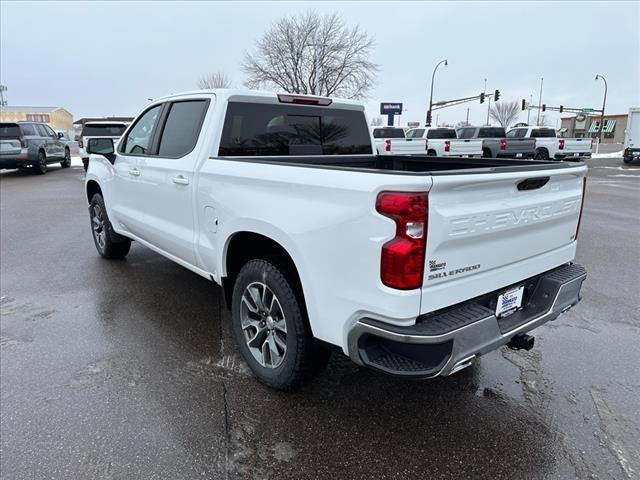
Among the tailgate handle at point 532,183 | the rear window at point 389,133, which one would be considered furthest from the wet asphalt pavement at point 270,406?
the rear window at point 389,133

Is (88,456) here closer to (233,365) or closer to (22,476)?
(22,476)

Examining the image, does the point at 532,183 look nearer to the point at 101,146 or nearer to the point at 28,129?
the point at 101,146

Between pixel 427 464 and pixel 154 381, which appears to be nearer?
pixel 427 464

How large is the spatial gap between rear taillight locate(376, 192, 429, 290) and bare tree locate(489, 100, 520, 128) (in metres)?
92.8

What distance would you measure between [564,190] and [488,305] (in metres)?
0.96

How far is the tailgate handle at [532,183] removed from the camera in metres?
2.63

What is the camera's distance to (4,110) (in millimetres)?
79125

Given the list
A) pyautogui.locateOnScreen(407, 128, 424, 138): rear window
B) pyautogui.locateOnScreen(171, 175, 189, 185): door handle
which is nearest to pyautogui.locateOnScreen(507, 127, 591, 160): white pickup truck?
pyautogui.locateOnScreen(407, 128, 424, 138): rear window

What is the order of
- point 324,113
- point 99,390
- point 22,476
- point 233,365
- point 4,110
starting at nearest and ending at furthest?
1. point 22,476
2. point 99,390
3. point 233,365
4. point 324,113
5. point 4,110

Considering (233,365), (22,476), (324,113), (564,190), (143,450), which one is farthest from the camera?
(324,113)

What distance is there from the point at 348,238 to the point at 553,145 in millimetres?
22648

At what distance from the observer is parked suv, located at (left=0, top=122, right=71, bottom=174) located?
16.4 metres

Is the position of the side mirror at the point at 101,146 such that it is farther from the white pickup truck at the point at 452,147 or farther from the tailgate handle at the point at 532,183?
the white pickup truck at the point at 452,147

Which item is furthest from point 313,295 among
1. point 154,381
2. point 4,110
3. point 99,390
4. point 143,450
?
point 4,110
